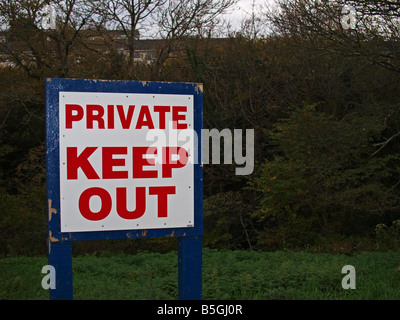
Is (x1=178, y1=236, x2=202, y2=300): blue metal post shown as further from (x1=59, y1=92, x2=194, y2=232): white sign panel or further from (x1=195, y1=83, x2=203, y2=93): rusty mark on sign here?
(x1=195, y1=83, x2=203, y2=93): rusty mark on sign

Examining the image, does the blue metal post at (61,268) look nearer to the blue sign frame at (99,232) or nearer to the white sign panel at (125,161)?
the blue sign frame at (99,232)

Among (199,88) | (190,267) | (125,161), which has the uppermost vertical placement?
(199,88)

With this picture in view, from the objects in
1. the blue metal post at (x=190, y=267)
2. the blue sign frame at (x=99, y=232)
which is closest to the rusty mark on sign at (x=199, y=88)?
the blue sign frame at (x=99, y=232)

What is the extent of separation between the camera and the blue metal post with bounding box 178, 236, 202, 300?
3434mm

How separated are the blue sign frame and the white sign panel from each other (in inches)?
1.5

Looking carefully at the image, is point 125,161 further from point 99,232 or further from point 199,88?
point 199,88

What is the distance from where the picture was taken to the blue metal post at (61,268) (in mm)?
3174

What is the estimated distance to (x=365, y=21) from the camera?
11.7 m

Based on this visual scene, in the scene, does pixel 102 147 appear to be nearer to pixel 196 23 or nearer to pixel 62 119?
pixel 62 119

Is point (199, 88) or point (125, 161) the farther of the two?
point (199, 88)

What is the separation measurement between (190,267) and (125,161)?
0.89 m

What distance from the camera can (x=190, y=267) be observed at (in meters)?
3.45

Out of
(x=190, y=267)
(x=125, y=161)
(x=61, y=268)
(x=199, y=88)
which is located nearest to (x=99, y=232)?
(x=61, y=268)
